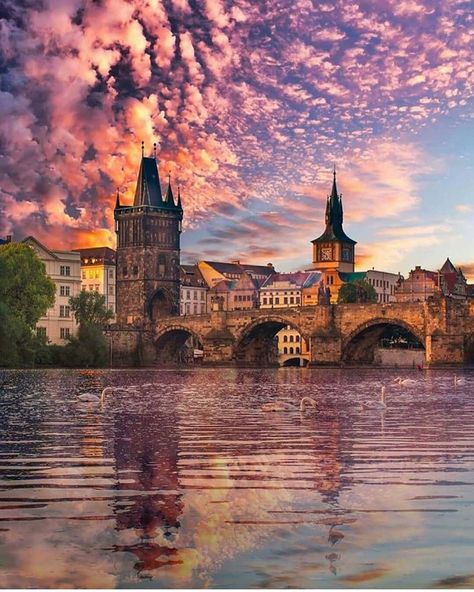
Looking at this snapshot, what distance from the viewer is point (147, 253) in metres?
127

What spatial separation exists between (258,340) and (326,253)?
2767 inches

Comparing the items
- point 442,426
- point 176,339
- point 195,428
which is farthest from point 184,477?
point 176,339

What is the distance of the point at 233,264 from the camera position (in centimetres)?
17425

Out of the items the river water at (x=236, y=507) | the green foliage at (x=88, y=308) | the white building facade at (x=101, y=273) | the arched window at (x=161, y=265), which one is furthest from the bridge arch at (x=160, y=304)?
the river water at (x=236, y=507)

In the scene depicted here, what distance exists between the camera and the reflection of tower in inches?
385

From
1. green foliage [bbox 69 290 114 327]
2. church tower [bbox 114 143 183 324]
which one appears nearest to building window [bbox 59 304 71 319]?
green foliage [bbox 69 290 114 327]

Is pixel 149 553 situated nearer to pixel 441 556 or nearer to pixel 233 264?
pixel 441 556

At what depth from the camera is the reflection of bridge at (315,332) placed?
290 ft

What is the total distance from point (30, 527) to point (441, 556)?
4.21m

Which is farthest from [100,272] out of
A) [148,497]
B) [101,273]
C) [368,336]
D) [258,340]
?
[148,497]

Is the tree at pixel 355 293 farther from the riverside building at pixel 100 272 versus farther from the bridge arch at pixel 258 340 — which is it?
the riverside building at pixel 100 272

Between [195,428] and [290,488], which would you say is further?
A: [195,428]

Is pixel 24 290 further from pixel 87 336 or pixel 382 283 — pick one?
pixel 382 283

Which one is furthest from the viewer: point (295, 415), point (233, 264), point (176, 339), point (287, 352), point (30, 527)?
point (233, 264)
